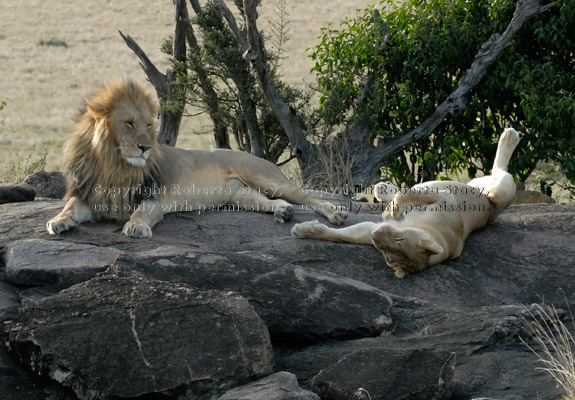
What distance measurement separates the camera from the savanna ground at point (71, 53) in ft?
77.5

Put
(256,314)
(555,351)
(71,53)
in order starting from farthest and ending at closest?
(71,53) → (555,351) → (256,314)

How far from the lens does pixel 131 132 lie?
6441 millimetres

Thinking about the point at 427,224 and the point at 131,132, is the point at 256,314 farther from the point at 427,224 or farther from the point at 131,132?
the point at 131,132

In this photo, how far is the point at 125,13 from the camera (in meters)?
43.0

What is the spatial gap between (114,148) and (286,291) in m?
2.16

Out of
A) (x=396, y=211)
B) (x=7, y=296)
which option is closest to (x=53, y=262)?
(x=7, y=296)

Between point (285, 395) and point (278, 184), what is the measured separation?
12.5 ft

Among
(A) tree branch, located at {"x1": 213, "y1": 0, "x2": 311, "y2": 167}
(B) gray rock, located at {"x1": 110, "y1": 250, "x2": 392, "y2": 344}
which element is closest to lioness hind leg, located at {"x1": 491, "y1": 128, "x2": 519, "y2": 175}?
(B) gray rock, located at {"x1": 110, "y1": 250, "x2": 392, "y2": 344}

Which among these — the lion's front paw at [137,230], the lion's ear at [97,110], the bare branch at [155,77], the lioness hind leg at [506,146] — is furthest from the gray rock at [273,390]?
the bare branch at [155,77]

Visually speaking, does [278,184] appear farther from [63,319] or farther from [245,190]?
[63,319]

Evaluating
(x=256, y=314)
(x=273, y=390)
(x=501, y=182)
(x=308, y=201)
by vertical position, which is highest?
(x=501, y=182)

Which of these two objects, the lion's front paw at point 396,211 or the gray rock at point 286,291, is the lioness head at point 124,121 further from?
the lion's front paw at point 396,211

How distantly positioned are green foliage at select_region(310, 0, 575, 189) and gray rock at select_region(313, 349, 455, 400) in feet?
19.9

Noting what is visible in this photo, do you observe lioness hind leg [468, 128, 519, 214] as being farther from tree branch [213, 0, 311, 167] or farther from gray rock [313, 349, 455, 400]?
tree branch [213, 0, 311, 167]
